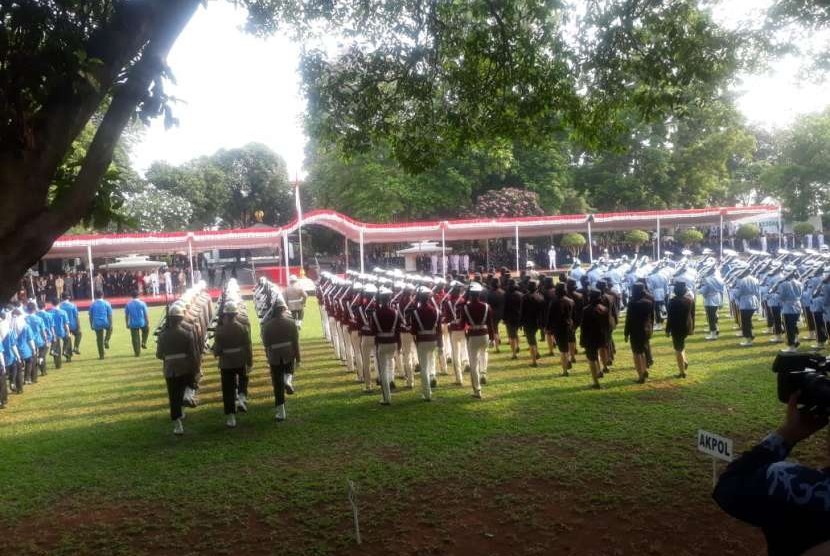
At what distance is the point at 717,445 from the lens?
547cm

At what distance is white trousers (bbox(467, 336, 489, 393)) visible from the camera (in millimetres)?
11641

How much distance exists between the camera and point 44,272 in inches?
1711

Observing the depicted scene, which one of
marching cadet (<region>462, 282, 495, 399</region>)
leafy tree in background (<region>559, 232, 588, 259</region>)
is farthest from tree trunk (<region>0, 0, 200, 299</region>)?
leafy tree in background (<region>559, 232, 588, 259</region>)

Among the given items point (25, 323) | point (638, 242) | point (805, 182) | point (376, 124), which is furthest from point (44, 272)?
point (805, 182)

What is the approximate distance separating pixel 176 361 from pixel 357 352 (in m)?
4.24

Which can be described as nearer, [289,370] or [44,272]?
[289,370]

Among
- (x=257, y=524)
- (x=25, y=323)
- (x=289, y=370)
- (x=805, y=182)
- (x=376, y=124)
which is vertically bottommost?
(x=257, y=524)

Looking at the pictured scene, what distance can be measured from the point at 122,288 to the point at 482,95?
→ 35.0 meters

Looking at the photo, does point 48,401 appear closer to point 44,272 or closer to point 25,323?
point 25,323

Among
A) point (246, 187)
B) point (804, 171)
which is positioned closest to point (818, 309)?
point (804, 171)

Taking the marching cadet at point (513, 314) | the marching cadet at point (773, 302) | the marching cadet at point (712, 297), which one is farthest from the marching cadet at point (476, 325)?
the marching cadet at point (712, 297)

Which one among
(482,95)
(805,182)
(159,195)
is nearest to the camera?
(482,95)

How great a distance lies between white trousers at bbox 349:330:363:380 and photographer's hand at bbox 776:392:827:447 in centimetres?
1111

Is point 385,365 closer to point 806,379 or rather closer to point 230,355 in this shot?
point 230,355
